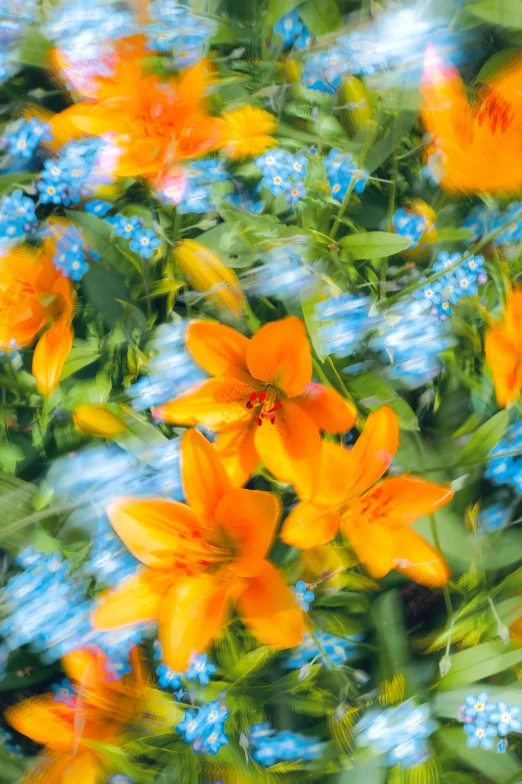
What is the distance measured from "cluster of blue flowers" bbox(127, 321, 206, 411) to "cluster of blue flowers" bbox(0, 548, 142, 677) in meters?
0.15

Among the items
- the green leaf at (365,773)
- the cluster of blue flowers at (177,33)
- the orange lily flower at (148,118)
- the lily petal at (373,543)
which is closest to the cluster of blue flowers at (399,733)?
the green leaf at (365,773)

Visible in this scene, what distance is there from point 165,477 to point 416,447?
0.21m

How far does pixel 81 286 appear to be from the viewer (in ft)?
2.01

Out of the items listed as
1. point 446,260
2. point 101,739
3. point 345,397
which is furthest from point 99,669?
point 446,260

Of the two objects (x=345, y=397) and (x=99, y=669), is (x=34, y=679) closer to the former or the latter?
(x=99, y=669)

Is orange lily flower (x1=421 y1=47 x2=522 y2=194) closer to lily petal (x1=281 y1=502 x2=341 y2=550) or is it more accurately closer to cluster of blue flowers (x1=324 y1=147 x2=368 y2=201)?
cluster of blue flowers (x1=324 y1=147 x2=368 y2=201)

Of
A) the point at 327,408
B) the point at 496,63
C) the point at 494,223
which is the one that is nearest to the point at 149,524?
the point at 327,408

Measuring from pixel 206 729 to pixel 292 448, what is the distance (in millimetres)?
221

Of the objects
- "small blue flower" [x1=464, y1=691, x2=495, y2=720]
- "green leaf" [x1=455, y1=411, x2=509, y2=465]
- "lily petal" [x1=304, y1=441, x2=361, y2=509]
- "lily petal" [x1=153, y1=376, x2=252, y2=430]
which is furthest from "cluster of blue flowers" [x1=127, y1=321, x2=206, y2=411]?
"small blue flower" [x1=464, y1=691, x2=495, y2=720]

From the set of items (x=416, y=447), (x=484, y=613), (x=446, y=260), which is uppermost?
(x=446, y=260)

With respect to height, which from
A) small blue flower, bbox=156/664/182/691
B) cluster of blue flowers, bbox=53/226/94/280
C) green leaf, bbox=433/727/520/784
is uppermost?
cluster of blue flowers, bbox=53/226/94/280

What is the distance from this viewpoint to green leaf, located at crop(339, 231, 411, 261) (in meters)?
0.56

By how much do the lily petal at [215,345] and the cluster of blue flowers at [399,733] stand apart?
0.96 ft

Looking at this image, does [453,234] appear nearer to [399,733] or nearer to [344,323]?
[344,323]
